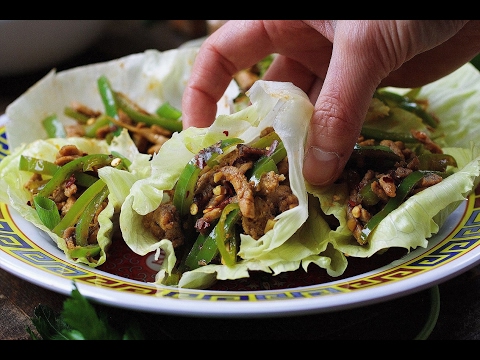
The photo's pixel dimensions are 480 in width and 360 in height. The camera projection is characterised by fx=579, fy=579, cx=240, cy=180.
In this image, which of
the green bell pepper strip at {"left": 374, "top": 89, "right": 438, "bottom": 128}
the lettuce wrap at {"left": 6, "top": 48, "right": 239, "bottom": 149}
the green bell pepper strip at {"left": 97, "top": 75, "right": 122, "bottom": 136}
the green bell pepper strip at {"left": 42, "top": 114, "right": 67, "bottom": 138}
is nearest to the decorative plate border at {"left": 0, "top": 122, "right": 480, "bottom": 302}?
the green bell pepper strip at {"left": 374, "top": 89, "right": 438, "bottom": 128}

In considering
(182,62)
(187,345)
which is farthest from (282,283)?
(182,62)

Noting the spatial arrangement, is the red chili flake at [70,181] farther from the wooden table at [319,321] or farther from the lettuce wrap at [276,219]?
the wooden table at [319,321]

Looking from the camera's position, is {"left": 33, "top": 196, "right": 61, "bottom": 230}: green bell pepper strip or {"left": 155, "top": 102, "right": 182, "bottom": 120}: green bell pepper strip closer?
{"left": 33, "top": 196, "right": 61, "bottom": 230}: green bell pepper strip

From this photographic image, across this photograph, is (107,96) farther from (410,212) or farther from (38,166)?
(410,212)

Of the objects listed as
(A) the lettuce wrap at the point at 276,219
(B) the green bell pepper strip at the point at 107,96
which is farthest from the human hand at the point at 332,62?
(B) the green bell pepper strip at the point at 107,96

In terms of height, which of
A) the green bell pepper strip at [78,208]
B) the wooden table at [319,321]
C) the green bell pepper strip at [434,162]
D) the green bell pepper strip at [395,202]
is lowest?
the wooden table at [319,321]

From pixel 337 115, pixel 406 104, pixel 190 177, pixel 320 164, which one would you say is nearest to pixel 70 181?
pixel 190 177

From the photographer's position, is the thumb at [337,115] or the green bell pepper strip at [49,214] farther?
the green bell pepper strip at [49,214]

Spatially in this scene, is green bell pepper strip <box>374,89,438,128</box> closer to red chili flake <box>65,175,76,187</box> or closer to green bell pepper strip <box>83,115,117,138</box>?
green bell pepper strip <box>83,115,117,138</box>

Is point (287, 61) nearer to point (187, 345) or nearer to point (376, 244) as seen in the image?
point (376, 244)
